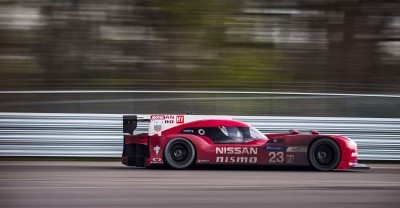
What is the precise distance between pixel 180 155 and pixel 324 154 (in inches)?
73.0

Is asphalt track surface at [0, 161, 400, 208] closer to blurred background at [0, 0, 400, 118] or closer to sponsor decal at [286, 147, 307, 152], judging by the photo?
sponsor decal at [286, 147, 307, 152]

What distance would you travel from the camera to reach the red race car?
9.83 metres

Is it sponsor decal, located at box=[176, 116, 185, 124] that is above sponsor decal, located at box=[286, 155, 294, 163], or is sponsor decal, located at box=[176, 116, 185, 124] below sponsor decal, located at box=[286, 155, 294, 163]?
above

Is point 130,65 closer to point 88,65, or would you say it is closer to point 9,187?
point 88,65

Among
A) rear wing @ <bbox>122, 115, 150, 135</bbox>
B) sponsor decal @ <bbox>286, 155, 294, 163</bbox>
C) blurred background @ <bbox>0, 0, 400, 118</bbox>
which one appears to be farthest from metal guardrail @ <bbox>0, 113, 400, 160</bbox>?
blurred background @ <bbox>0, 0, 400, 118</bbox>

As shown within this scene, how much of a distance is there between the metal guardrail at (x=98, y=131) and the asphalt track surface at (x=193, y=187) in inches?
46.0

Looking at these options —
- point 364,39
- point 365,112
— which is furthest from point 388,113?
point 364,39

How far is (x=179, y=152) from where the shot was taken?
9977 millimetres

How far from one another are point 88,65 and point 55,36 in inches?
38.4

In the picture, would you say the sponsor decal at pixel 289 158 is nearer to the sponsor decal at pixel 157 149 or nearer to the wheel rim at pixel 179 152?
the wheel rim at pixel 179 152

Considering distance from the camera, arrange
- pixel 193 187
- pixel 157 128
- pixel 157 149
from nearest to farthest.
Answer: pixel 193 187 < pixel 157 149 < pixel 157 128

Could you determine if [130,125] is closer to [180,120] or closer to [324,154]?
[180,120]

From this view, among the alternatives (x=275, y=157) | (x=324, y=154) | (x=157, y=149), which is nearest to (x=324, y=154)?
(x=324, y=154)

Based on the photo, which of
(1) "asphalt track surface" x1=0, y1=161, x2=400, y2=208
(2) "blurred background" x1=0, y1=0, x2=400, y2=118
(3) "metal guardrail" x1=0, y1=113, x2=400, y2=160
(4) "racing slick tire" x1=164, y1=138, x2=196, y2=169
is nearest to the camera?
(1) "asphalt track surface" x1=0, y1=161, x2=400, y2=208
